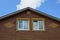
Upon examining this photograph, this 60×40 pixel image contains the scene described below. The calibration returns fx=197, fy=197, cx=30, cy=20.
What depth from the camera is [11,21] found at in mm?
26859

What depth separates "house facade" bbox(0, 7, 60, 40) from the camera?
2638 centimetres

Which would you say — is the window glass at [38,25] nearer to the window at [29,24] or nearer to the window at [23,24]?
the window at [29,24]

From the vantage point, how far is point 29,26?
26.8 m

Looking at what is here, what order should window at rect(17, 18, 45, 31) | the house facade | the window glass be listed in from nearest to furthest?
the house facade
window at rect(17, 18, 45, 31)
the window glass

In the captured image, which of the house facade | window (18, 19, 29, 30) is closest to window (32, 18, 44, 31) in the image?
the house facade

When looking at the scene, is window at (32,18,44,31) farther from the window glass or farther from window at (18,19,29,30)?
window at (18,19,29,30)

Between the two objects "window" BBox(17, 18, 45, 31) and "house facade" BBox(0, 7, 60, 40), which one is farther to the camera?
"window" BBox(17, 18, 45, 31)

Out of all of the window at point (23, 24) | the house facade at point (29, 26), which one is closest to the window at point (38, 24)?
the house facade at point (29, 26)

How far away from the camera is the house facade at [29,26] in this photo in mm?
26375

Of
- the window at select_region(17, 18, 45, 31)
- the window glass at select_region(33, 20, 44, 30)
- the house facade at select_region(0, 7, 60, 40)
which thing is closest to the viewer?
the house facade at select_region(0, 7, 60, 40)

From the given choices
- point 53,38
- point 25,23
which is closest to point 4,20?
point 25,23

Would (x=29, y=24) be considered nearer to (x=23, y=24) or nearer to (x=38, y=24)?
(x=23, y=24)

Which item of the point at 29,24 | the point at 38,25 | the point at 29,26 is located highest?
the point at 29,24

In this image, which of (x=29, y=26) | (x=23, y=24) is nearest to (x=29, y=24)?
Result: (x=29, y=26)
